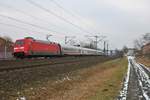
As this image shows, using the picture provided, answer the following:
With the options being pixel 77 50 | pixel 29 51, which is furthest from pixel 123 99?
pixel 77 50

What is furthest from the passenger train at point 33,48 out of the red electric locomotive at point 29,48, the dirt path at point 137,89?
the dirt path at point 137,89

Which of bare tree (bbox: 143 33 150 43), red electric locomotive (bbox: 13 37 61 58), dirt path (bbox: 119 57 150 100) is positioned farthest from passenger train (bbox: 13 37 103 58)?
bare tree (bbox: 143 33 150 43)

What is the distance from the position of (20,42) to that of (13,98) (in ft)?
101

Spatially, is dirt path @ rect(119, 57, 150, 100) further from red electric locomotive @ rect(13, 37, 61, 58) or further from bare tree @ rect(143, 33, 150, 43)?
bare tree @ rect(143, 33, 150, 43)

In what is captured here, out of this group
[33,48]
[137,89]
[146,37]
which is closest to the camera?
[137,89]

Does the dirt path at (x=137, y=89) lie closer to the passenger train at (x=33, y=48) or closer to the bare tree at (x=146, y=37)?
the passenger train at (x=33, y=48)

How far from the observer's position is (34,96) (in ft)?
46.6

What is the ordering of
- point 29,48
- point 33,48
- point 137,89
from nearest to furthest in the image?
point 137,89 < point 29,48 < point 33,48

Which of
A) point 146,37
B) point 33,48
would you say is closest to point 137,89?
point 33,48

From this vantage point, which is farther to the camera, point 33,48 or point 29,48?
point 33,48

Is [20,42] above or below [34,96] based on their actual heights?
above

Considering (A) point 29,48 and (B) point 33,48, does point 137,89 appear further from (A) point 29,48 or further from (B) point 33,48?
(B) point 33,48

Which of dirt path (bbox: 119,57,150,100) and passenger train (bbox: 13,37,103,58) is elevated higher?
passenger train (bbox: 13,37,103,58)

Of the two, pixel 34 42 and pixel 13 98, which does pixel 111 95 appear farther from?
pixel 34 42
